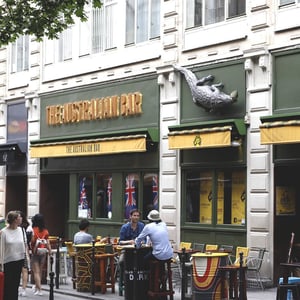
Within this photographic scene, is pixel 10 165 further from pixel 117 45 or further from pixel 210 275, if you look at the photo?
pixel 210 275

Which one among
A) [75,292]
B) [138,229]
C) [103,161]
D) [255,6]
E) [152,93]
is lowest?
[75,292]

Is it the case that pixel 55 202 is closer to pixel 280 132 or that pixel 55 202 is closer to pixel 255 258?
pixel 255 258

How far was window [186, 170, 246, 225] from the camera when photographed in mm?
20250

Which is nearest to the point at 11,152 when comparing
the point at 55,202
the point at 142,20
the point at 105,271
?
the point at 55,202

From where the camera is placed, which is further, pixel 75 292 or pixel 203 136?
pixel 203 136

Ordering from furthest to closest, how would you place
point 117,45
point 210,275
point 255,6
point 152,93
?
point 117,45
point 152,93
point 255,6
point 210,275

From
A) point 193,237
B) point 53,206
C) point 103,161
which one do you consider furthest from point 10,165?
point 193,237

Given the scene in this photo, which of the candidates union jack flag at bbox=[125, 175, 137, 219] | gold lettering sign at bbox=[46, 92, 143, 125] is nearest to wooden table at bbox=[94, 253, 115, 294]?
union jack flag at bbox=[125, 175, 137, 219]

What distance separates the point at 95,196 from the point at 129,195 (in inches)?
73.7

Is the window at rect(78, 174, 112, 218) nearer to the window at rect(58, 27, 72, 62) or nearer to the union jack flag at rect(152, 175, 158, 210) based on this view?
the union jack flag at rect(152, 175, 158, 210)

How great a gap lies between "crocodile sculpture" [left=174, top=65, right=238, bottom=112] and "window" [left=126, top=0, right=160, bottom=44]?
2.67m

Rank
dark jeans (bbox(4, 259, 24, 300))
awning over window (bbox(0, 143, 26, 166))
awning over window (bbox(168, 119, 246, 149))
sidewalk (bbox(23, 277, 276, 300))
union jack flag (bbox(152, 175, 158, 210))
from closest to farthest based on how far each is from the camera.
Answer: dark jeans (bbox(4, 259, 24, 300)) → sidewalk (bbox(23, 277, 276, 300)) → awning over window (bbox(168, 119, 246, 149)) → union jack flag (bbox(152, 175, 158, 210)) → awning over window (bbox(0, 143, 26, 166))

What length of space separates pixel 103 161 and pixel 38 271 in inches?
283

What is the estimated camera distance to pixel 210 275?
49.2ft
